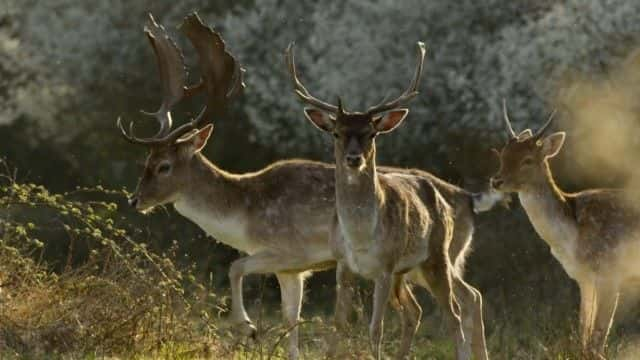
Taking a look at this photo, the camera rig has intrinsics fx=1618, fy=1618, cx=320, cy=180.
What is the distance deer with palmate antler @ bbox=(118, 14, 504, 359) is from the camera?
10.6 meters

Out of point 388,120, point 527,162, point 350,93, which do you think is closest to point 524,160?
point 527,162

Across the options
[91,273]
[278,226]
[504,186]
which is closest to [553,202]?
[504,186]

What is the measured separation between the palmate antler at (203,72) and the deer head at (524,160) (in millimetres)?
2037

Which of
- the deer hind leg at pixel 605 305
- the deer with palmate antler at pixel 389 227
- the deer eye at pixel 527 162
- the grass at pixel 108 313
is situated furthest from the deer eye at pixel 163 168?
the deer hind leg at pixel 605 305

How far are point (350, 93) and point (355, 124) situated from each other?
898cm

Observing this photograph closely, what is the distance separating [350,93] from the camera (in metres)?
18.1

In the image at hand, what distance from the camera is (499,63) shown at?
57.5 feet

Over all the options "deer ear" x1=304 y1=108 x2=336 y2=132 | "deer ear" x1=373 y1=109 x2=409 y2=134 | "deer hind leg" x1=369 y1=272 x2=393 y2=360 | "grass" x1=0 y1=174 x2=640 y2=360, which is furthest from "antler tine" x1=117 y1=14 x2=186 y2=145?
"deer hind leg" x1=369 y1=272 x2=393 y2=360

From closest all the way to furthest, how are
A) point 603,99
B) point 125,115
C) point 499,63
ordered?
point 603,99 → point 499,63 → point 125,115

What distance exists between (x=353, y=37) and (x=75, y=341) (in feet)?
31.3

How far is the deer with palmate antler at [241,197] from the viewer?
10586mm

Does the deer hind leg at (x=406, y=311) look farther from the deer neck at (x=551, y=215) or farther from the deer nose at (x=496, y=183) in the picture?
the deer neck at (x=551, y=215)

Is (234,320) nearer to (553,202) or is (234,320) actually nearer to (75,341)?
(75,341)

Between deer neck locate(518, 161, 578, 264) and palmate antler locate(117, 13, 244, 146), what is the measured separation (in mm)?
2336
